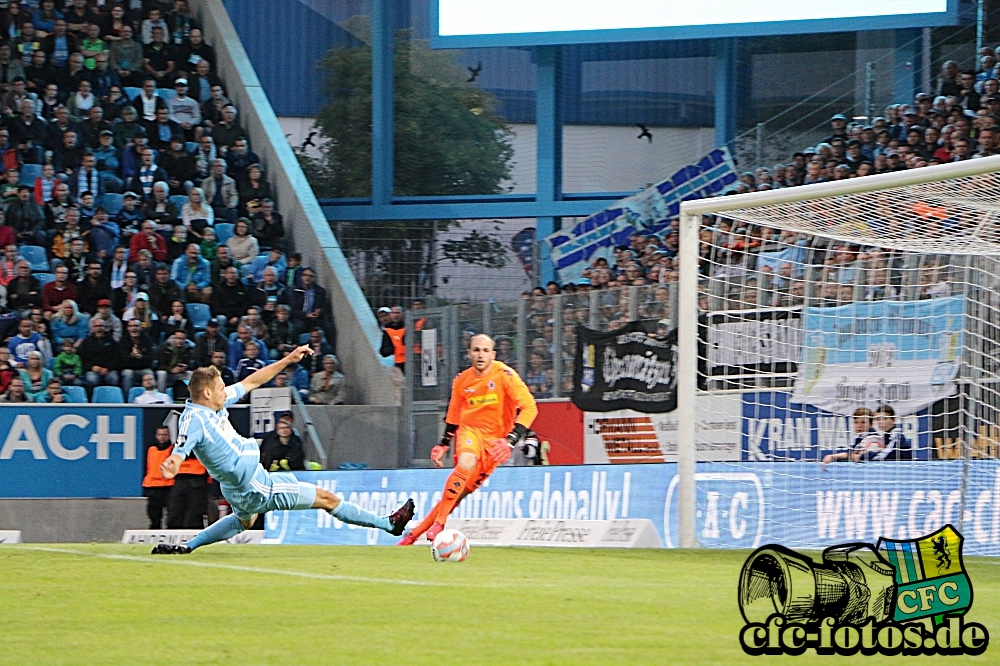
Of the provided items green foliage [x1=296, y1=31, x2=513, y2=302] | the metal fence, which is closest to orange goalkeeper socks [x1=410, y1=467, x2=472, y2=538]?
the metal fence

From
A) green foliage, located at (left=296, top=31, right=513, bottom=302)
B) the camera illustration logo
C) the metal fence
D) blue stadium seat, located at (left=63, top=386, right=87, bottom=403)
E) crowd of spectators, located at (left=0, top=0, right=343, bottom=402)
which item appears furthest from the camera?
green foliage, located at (left=296, top=31, right=513, bottom=302)

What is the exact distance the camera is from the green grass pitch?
5523mm

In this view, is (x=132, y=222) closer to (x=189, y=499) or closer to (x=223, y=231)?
(x=223, y=231)

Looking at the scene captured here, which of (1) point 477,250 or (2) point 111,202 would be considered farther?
(1) point 477,250

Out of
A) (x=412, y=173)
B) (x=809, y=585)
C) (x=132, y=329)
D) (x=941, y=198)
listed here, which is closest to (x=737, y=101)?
(x=412, y=173)

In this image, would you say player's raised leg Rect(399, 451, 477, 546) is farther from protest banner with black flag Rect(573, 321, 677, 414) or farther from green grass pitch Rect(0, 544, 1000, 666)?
protest banner with black flag Rect(573, 321, 677, 414)

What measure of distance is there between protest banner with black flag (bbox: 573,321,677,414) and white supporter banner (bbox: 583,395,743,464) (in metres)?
0.10

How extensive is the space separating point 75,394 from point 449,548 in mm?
9779

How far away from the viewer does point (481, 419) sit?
1141cm

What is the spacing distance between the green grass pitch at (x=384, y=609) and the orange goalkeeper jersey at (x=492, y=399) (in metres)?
1.50

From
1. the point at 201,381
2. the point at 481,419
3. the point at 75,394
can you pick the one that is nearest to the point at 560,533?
the point at 481,419

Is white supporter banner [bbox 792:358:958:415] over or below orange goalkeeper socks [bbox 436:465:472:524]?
over

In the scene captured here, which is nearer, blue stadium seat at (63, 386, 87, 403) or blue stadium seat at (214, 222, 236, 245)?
blue stadium seat at (63, 386, 87, 403)

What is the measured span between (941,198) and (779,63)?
13833mm
